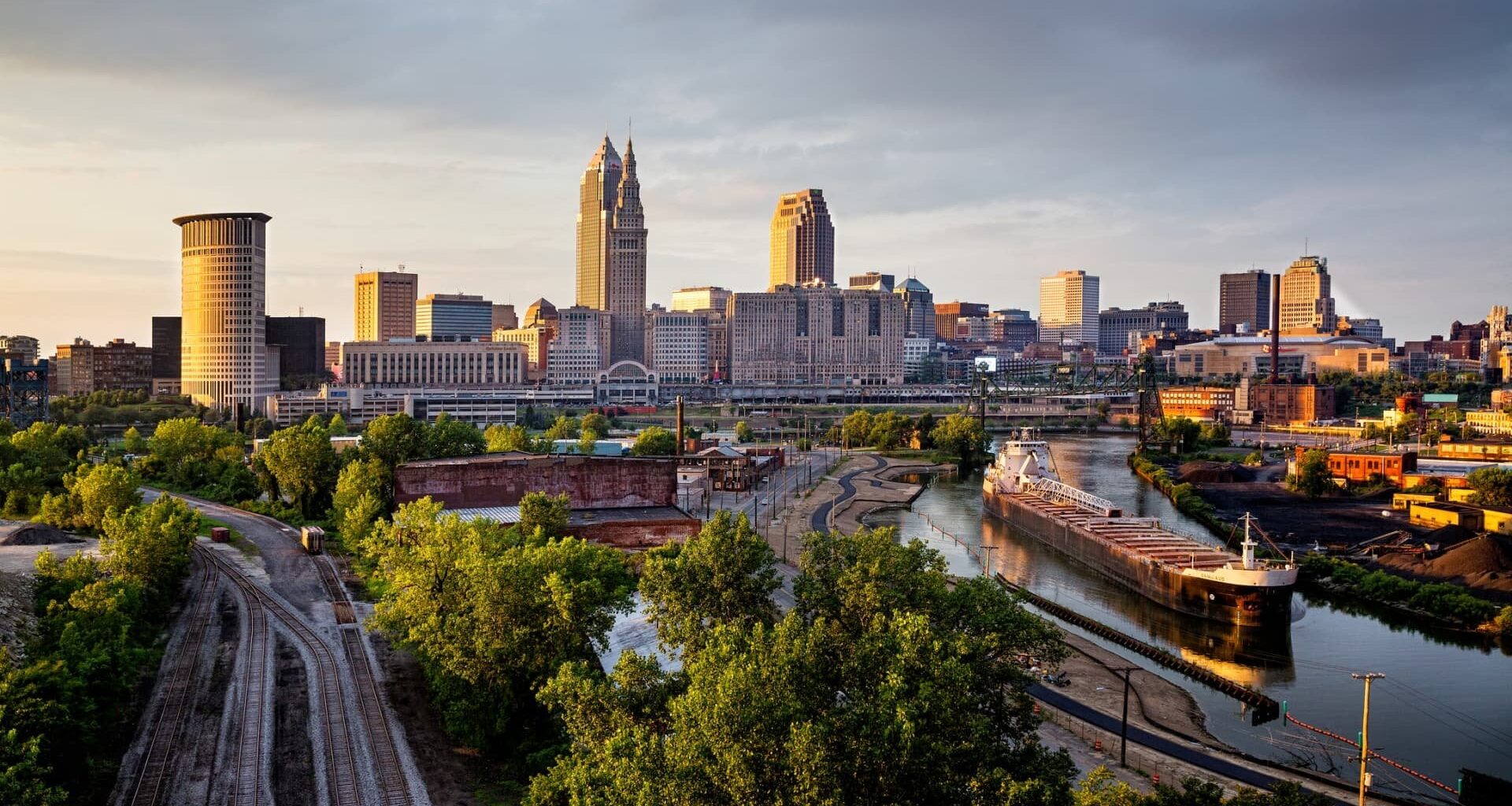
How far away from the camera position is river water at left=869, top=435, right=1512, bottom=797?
3747 centimetres

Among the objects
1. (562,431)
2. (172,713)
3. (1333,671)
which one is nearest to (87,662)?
(172,713)

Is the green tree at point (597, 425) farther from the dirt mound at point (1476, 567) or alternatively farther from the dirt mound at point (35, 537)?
the dirt mound at point (1476, 567)

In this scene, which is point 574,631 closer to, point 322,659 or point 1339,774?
point 322,659

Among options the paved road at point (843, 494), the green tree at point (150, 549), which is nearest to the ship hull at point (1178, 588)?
the paved road at point (843, 494)

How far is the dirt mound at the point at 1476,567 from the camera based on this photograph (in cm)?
5712

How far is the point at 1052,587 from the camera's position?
2420 inches

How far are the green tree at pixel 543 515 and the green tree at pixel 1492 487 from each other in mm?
61295

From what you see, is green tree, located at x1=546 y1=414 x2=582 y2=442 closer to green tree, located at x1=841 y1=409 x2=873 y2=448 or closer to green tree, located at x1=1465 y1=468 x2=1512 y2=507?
green tree, located at x1=841 y1=409 x2=873 y2=448

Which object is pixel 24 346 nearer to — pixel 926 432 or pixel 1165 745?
pixel 926 432

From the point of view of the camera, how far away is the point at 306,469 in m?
75.1

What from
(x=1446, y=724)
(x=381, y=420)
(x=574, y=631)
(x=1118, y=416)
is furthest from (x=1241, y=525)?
(x=1118, y=416)

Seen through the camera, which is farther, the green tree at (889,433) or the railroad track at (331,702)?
the green tree at (889,433)

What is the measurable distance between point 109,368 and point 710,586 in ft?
620

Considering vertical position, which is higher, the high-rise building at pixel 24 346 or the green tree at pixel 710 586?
the high-rise building at pixel 24 346
